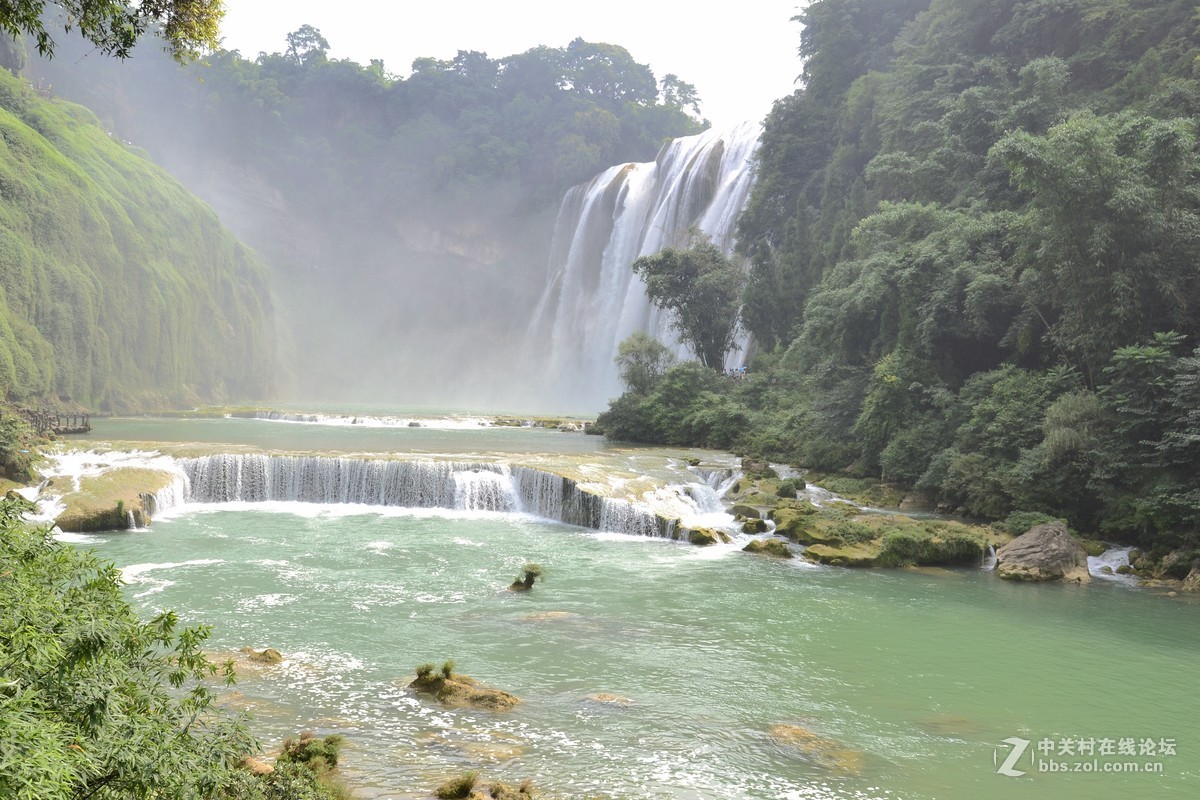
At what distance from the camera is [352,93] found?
79188 mm

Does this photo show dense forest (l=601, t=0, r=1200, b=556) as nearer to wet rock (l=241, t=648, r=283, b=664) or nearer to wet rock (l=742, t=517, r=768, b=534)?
wet rock (l=742, t=517, r=768, b=534)

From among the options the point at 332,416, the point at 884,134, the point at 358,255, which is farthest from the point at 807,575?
the point at 358,255

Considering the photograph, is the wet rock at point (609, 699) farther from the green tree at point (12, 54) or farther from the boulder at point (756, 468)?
the green tree at point (12, 54)

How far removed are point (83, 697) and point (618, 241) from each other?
5022 centimetres

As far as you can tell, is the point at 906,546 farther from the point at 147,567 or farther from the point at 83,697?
the point at 83,697

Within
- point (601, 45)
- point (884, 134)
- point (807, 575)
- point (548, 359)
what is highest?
point (601, 45)

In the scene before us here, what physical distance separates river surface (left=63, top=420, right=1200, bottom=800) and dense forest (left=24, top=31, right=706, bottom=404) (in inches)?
2212

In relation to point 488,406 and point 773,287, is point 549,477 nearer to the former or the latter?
point 773,287

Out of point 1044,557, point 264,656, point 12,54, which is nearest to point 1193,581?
point 1044,557

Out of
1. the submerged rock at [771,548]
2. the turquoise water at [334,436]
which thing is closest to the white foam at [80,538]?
the turquoise water at [334,436]

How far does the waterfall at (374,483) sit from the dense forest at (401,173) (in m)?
49.5

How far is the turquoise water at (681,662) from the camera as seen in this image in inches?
295

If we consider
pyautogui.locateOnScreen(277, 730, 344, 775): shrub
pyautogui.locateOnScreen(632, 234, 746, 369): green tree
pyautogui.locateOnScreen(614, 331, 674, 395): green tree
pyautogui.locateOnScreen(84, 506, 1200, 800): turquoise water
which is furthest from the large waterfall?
pyautogui.locateOnScreen(277, 730, 344, 775): shrub

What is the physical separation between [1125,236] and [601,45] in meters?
70.5
